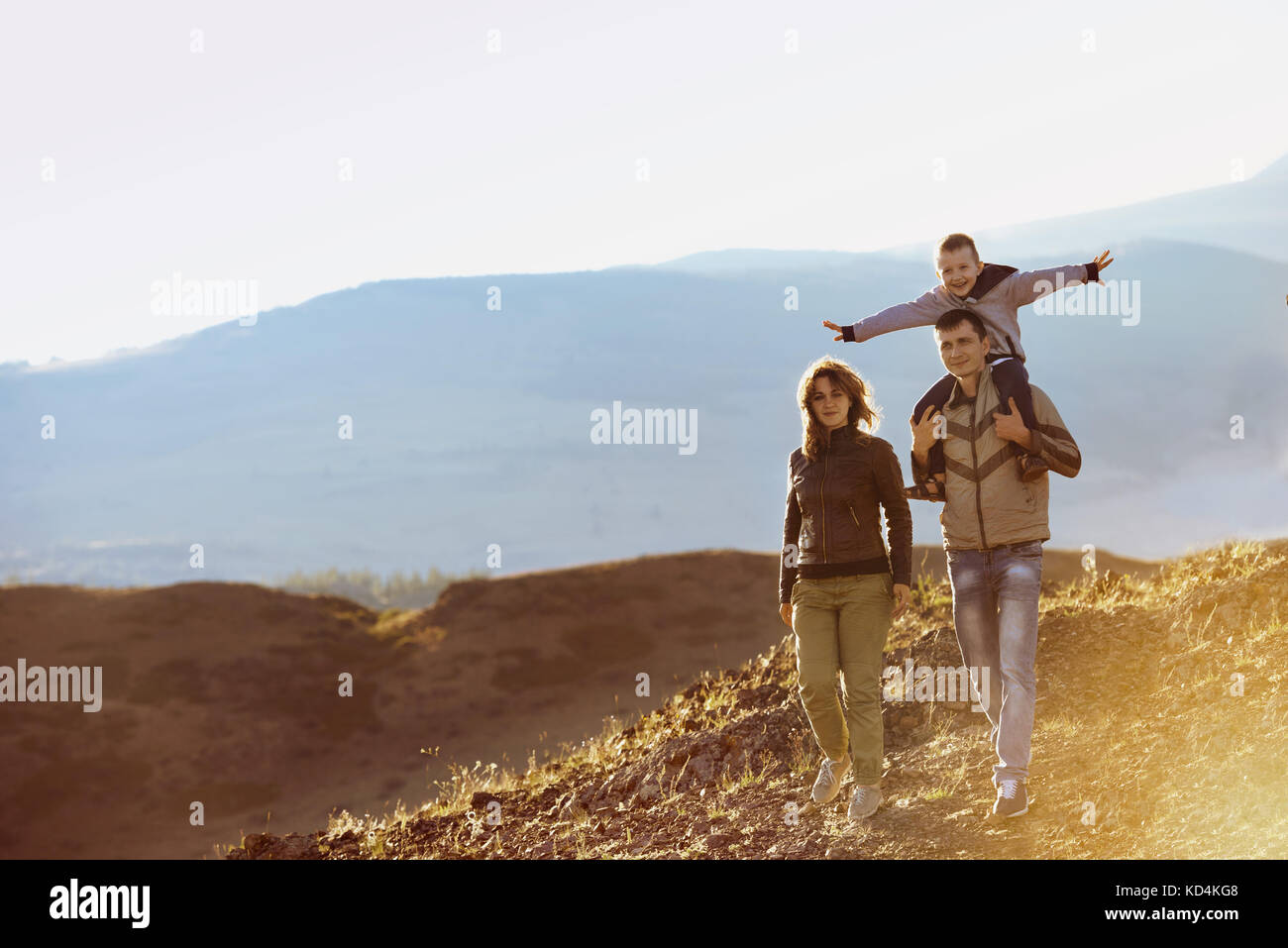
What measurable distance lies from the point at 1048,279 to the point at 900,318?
71 centimetres

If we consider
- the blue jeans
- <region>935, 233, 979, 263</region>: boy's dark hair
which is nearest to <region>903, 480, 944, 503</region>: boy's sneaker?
the blue jeans

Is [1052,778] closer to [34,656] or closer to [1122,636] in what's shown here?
[1122,636]

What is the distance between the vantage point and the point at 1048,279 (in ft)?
16.9

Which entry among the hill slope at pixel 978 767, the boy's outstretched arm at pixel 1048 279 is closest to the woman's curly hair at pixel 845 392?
the boy's outstretched arm at pixel 1048 279

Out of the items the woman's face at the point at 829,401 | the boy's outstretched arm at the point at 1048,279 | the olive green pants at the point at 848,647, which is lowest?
the olive green pants at the point at 848,647

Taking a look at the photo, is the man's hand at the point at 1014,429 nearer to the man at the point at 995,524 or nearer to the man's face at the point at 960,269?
the man at the point at 995,524

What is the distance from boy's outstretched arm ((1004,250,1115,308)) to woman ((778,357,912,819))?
0.87 m

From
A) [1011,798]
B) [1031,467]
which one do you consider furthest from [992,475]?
[1011,798]

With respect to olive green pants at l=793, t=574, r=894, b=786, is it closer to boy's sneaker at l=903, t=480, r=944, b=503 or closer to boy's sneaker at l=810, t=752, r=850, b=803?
boy's sneaker at l=810, t=752, r=850, b=803

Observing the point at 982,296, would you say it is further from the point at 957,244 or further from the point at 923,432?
the point at 923,432

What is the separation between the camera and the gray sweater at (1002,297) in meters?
5.13

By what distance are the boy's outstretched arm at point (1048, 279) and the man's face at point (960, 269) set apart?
0.18 m
